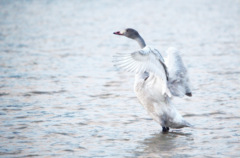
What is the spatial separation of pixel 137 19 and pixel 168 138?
16.2 meters

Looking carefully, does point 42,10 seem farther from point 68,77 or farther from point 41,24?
point 68,77

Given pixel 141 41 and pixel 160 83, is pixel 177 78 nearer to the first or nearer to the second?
pixel 160 83

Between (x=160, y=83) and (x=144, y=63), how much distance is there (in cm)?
59

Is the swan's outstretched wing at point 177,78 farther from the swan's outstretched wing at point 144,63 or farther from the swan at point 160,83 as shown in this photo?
the swan's outstretched wing at point 144,63

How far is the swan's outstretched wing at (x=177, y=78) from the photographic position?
272 inches

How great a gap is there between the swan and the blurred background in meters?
0.28

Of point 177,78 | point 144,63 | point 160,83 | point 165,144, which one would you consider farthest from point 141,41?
point 165,144

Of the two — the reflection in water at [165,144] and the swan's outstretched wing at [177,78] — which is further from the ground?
the swan's outstretched wing at [177,78]

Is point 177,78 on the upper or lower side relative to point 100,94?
upper

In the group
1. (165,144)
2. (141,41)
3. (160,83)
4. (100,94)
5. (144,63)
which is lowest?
(165,144)

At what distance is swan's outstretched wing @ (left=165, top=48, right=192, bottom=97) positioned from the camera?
691 cm

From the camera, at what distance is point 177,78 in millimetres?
6934

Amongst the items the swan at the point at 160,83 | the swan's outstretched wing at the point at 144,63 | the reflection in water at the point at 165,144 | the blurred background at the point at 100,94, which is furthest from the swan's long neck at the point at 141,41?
the reflection in water at the point at 165,144

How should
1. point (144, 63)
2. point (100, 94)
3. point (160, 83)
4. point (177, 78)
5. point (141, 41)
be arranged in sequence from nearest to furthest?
point (144, 63)
point (160, 83)
point (177, 78)
point (141, 41)
point (100, 94)
